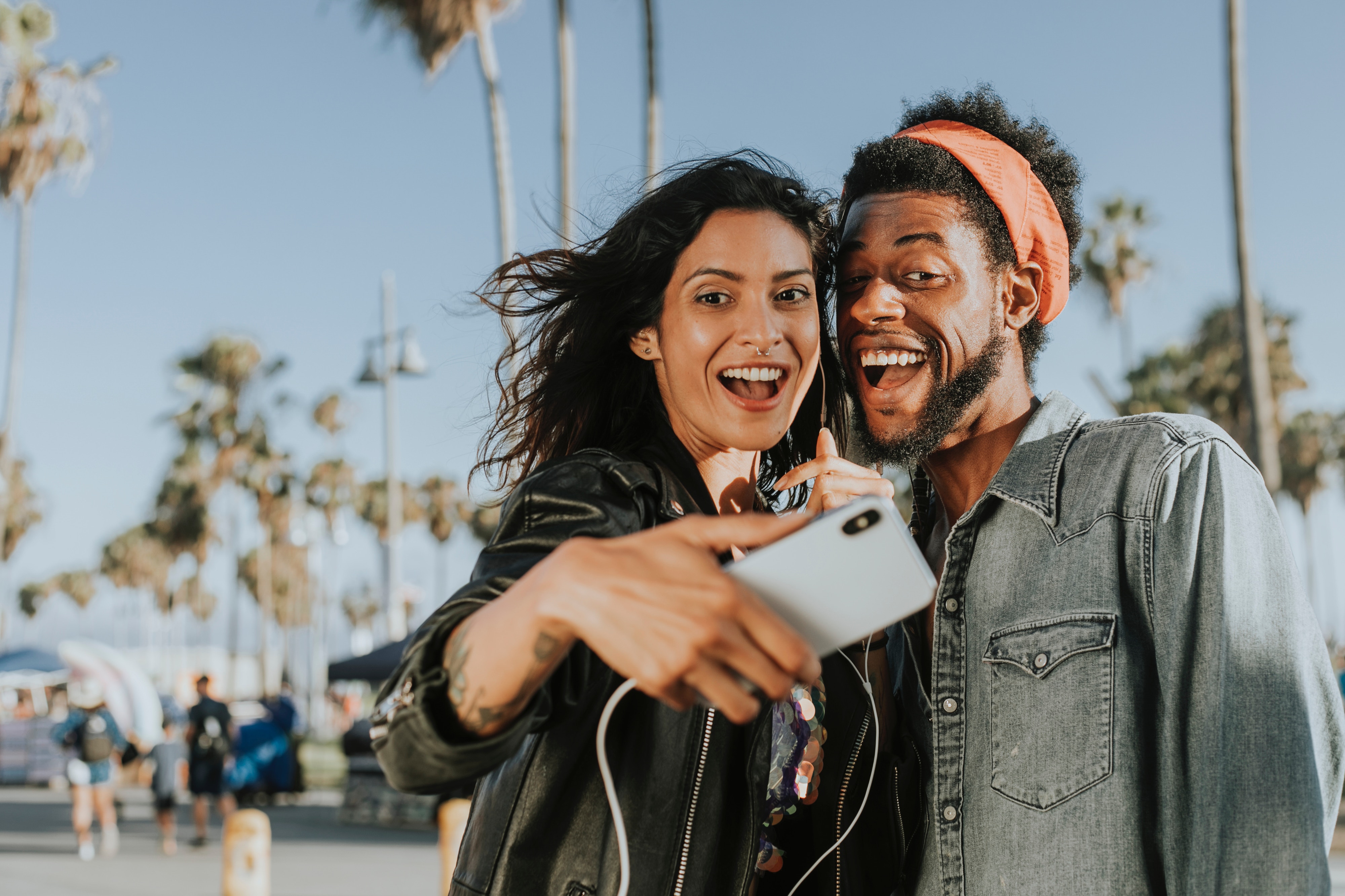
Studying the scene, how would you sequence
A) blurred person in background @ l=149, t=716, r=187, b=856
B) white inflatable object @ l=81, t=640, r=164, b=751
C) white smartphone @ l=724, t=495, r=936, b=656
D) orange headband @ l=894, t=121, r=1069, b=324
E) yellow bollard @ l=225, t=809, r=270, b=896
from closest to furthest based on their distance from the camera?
white smartphone @ l=724, t=495, r=936, b=656
orange headband @ l=894, t=121, r=1069, b=324
yellow bollard @ l=225, t=809, r=270, b=896
blurred person in background @ l=149, t=716, r=187, b=856
white inflatable object @ l=81, t=640, r=164, b=751

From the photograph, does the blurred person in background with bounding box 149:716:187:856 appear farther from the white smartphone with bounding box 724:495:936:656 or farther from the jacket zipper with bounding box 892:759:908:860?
the white smartphone with bounding box 724:495:936:656

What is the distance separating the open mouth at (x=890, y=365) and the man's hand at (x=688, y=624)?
153 cm

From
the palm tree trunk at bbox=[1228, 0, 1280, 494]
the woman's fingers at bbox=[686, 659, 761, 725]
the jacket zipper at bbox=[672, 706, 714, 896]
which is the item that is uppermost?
the palm tree trunk at bbox=[1228, 0, 1280, 494]

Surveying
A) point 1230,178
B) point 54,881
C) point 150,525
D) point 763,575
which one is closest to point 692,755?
point 763,575

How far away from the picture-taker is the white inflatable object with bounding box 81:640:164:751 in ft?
73.0

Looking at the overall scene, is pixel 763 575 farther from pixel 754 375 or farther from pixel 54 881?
pixel 54 881

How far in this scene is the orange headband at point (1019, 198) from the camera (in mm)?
2928

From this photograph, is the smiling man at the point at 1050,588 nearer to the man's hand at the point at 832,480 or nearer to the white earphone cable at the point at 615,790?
the man's hand at the point at 832,480

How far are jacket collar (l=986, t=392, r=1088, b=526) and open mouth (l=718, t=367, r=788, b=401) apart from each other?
55cm

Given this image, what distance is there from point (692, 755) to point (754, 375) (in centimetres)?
82

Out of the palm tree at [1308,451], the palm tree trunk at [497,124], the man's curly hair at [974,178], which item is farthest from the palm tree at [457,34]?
the palm tree at [1308,451]

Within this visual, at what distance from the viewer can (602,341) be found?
2.69m

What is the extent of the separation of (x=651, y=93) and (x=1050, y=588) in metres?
12.4

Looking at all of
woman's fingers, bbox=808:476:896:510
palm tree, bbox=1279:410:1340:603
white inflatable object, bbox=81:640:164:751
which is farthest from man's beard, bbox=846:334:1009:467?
palm tree, bbox=1279:410:1340:603
